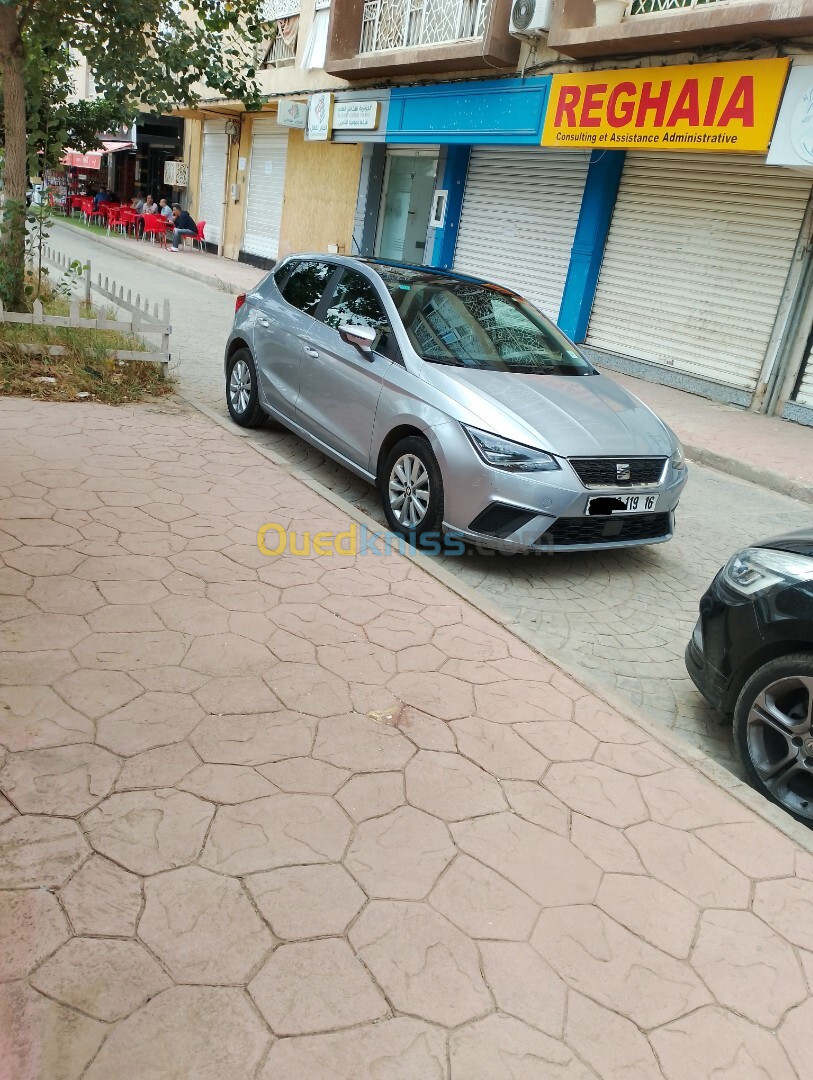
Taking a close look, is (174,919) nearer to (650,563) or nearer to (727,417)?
(650,563)

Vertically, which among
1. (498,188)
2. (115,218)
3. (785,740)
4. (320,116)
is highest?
(320,116)

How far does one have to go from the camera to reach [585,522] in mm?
5004

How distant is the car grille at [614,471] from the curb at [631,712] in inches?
36.5

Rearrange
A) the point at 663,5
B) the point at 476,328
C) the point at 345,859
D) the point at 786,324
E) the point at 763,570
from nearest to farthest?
the point at 345,859, the point at 763,570, the point at 476,328, the point at 786,324, the point at 663,5

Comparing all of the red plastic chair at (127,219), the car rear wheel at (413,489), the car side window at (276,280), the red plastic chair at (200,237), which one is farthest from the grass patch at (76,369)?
the red plastic chair at (127,219)

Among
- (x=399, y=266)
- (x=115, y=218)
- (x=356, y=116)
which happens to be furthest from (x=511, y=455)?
(x=115, y=218)

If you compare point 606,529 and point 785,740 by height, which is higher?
point 606,529

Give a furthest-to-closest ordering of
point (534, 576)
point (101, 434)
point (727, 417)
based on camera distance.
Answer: point (727, 417) → point (101, 434) → point (534, 576)

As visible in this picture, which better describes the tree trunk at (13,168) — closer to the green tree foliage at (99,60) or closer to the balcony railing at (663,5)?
the green tree foliage at (99,60)

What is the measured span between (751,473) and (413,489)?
4815 millimetres

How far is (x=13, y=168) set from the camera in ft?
28.0

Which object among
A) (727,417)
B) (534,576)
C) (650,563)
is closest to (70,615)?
(534,576)

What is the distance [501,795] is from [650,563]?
10.2 feet

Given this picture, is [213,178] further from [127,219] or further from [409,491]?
[409,491]
